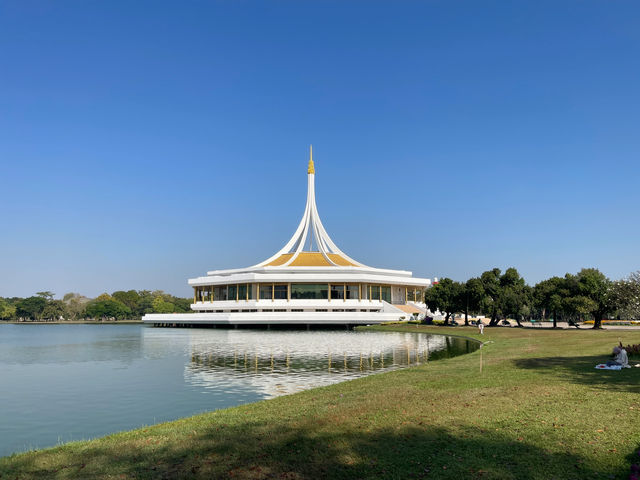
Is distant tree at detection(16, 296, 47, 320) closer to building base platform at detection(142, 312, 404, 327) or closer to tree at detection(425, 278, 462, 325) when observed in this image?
building base platform at detection(142, 312, 404, 327)

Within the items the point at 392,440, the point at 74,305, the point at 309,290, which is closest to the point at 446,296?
the point at 309,290

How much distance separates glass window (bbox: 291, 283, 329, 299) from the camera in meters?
76.1

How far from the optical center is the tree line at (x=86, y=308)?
12309 cm

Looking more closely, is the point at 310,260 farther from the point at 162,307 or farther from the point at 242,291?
the point at 162,307

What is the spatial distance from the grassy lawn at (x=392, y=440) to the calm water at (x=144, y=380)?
3679 mm

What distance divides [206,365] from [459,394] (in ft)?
54.8

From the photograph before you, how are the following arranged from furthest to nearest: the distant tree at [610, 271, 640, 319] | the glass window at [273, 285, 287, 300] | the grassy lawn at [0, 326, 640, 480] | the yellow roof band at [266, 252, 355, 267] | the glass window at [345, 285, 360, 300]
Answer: the yellow roof band at [266, 252, 355, 267] < the glass window at [345, 285, 360, 300] < the glass window at [273, 285, 287, 300] < the distant tree at [610, 271, 640, 319] < the grassy lawn at [0, 326, 640, 480]

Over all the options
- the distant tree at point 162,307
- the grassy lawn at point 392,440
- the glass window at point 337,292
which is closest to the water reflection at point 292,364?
the grassy lawn at point 392,440

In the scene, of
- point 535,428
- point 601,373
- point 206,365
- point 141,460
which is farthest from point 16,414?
point 601,373

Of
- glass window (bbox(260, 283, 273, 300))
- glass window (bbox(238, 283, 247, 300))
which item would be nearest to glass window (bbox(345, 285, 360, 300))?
glass window (bbox(260, 283, 273, 300))

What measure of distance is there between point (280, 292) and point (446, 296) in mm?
26238

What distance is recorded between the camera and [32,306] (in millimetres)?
125000

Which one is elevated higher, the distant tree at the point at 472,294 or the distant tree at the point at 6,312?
the distant tree at the point at 472,294

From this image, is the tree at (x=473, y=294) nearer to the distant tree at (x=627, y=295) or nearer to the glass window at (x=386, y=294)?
the distant tree at (x=627, y=295)
